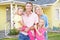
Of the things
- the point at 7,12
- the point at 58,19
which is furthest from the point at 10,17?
the point at 58,19

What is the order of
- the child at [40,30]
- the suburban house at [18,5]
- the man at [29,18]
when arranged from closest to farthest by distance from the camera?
the man at [29,18]
the child at [40,30]
the suburban house at [18,5]

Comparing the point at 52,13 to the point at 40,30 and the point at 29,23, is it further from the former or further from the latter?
the point at 29,23

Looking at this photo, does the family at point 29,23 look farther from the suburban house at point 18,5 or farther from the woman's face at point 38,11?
the suburban house at point 18,5

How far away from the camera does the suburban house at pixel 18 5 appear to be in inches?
874

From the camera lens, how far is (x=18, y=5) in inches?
917

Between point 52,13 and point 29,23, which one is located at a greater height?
point 29,23

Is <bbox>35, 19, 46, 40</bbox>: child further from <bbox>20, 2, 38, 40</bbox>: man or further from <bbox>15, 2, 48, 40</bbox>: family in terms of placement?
<bbox>20, 2, 38, 40</bbox>: man

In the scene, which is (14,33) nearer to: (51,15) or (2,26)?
Answer: (2,26)

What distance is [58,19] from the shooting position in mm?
25172

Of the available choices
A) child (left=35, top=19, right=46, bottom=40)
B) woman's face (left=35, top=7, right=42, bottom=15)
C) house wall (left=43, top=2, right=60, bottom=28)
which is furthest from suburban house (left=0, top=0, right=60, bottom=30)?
woman's face (left=35, top=7, right=42, bottom=15)

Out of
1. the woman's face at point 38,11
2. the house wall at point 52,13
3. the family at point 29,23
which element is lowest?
the house wall at point 52,13

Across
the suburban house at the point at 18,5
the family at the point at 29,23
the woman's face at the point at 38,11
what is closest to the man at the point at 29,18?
the family at the point at 29,23

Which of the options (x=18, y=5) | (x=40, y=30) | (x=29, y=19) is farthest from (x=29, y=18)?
(x=18, y=5)

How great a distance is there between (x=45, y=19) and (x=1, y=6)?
16.9 meters
